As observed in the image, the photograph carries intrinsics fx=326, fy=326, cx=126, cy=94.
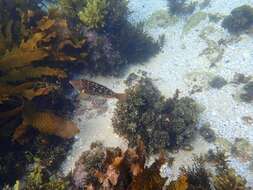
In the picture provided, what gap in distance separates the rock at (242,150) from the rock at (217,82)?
2168mm

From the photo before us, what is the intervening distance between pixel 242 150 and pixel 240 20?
5.44 metres

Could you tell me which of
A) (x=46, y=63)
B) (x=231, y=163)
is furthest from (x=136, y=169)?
(x=46, y=63)

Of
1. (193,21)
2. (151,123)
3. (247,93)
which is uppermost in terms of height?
(151,123)

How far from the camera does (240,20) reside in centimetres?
1100

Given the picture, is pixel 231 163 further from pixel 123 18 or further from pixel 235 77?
pixel 123 18

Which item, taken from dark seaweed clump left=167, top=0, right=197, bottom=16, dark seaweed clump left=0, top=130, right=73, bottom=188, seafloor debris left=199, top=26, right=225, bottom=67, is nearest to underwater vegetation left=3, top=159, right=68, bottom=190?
dark seaweed clump left=0, top=130, right=73, bottom=188

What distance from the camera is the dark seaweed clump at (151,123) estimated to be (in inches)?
264

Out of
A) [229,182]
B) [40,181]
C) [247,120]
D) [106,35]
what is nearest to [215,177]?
[229,182]

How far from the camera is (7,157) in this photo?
6453 millimetres

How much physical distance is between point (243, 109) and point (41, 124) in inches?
199

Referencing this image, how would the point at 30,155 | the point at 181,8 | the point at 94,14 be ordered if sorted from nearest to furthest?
1. the point at 30,155
2. the point at 94,14
3. the point at 181,8

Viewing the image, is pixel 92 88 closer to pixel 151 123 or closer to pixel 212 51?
pixel 151 123

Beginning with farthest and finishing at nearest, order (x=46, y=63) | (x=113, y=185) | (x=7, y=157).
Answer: (x=46, y=63)
(x=7, y=157)
(x=113, y=185)

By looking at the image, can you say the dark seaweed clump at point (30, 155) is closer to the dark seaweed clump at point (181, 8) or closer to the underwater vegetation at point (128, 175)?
the underwater vegetation at point (128, 175)
